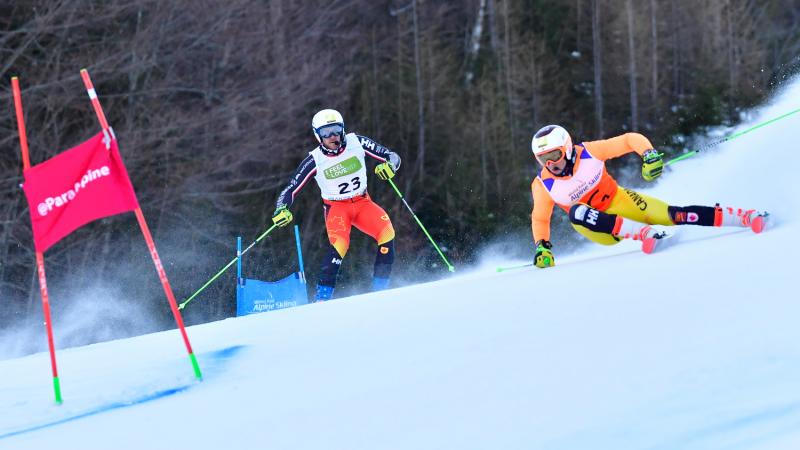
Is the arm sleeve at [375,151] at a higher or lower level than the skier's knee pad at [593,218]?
higher

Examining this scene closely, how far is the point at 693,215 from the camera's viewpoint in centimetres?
777

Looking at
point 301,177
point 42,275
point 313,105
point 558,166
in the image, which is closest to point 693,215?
point 558,166

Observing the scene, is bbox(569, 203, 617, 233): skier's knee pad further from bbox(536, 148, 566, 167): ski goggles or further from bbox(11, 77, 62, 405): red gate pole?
bbox(11, 77, 62, 405): red gate pole

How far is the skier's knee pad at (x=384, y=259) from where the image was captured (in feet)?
32.3

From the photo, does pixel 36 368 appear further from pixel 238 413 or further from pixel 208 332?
pixel 238 413

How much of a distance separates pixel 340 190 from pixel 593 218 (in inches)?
106

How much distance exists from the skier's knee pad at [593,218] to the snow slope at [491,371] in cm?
37

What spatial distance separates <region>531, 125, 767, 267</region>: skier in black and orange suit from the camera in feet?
25.4

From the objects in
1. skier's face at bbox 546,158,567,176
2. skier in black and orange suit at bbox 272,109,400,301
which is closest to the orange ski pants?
skier in black and orange suit at bbox 272,109,400,301

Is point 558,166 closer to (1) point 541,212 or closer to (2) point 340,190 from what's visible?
(1) point 541,212

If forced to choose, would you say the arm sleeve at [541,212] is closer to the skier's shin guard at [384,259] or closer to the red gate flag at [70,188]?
the skier's shin guard at [384,259]

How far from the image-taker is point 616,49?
117 feet

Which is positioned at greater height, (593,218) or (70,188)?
(70,188)

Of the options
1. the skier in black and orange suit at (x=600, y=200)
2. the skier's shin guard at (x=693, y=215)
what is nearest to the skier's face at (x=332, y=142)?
the skier in black and orange suit at (x=600, y=200)
